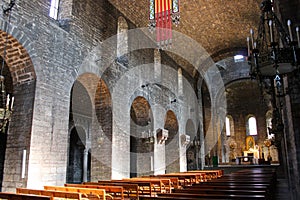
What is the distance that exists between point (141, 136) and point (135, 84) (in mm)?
3172

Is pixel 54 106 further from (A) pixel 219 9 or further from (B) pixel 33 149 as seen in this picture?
(A) pixel 219 9

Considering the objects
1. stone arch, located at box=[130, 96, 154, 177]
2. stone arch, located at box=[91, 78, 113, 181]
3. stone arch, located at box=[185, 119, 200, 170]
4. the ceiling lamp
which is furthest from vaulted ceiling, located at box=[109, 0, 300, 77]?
stone arch, located at box=[185, 119, 200, 170]

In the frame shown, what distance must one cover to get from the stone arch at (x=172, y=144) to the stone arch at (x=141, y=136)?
10.2ft

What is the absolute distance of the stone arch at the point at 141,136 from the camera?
48.5ft

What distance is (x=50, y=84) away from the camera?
329 inches

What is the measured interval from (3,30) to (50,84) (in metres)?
2.06

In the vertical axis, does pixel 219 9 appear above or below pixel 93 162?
above

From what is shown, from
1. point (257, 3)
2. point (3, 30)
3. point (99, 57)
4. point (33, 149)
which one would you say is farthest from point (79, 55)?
point (257, 3)

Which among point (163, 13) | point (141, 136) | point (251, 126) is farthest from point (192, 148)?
point (251, 126)

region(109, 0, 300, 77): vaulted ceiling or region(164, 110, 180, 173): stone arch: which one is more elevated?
region(109, 0, 300, 77): vaulted ceiling

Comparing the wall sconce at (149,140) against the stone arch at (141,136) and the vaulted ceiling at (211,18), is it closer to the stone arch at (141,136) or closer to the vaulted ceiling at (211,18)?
the stone arch at (141,136)

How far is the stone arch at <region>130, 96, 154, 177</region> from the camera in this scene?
48.5ft

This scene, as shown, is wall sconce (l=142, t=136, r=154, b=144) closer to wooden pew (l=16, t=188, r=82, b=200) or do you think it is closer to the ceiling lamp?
the ceiling lamp

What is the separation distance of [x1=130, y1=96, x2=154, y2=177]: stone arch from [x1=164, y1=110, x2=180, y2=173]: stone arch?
10.2 feet
